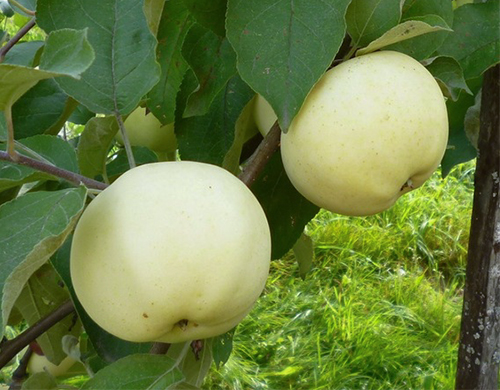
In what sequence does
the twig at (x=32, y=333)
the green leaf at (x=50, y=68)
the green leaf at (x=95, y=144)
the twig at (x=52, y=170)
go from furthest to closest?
the twig at (x=32, y=333) < the green leaf at (x=95, y=144) < the twig at (x=52, y=170) < the green leaf at (x=50, y=68)

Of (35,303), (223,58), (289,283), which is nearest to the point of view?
(223,58)

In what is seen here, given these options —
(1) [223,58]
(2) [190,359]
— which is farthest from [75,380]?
(1) [223,58]

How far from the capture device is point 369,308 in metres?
2.34

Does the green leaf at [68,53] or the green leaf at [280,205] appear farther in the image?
the green leaf at [280,205]

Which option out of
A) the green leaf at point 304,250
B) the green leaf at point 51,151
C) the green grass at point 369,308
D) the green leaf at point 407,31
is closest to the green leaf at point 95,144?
the green leaf at point 51,151

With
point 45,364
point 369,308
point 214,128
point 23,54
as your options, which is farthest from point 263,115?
point 369,308

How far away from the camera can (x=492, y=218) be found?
85 centimetres

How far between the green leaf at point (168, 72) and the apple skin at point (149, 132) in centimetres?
10

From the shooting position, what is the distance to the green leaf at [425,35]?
2.01ft

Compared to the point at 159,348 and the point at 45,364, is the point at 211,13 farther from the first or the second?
the point at 45,364

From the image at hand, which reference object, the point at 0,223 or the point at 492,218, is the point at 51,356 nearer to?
the point at 0,223

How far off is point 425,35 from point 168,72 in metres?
0.25

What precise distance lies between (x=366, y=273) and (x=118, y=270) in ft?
6.73

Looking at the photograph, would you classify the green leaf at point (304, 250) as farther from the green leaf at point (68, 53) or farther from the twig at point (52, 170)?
the green leaf at point (68, 53)
